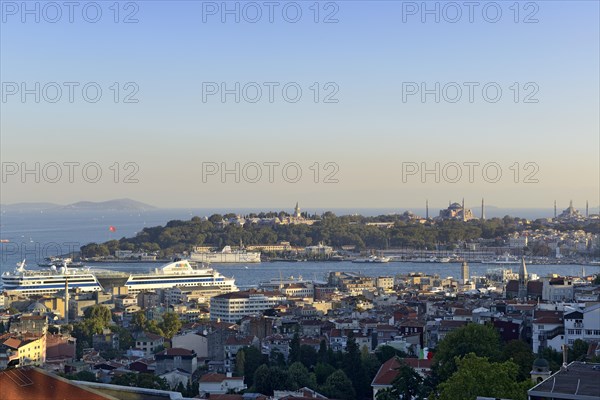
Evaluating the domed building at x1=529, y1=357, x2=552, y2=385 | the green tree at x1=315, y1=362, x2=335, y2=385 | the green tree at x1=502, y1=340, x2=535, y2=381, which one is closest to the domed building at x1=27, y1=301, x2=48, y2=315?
the green tree at x1=315, y1=362, x2=335, y2=385

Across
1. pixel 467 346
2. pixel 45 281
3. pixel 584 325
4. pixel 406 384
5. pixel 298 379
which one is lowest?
pixel 298 379

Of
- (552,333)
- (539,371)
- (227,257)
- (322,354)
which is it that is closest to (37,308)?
(322,354)

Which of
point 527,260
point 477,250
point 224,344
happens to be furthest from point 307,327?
point 477,250

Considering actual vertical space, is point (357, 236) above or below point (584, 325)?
above

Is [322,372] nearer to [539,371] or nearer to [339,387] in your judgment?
[339,387]

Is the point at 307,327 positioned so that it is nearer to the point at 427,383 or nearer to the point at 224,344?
the point at 224,344

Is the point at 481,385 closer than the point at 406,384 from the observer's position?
Yes

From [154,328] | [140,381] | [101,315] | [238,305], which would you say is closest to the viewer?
[140,381]
